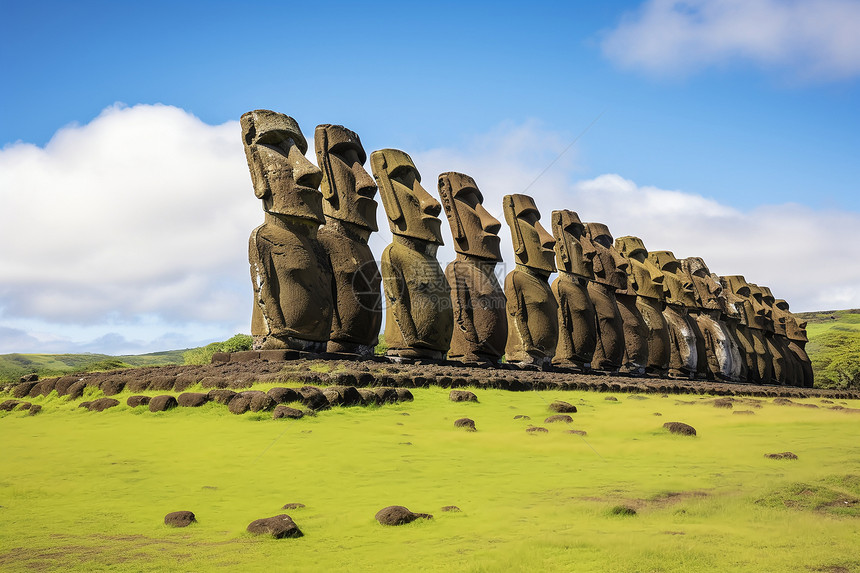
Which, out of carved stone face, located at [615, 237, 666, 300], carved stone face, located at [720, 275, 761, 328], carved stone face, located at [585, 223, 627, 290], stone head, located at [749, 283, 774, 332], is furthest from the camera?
stone head, located at [749, 283, 774, 332]

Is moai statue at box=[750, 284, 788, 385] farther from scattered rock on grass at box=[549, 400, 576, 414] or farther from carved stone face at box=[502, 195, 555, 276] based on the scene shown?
scattered rock on grass at box=[549, 400, 576, 414]

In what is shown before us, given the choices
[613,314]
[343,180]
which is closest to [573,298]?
[613,314]

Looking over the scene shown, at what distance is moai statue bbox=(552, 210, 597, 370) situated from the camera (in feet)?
57.2

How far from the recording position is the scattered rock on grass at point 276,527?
12.1 ft

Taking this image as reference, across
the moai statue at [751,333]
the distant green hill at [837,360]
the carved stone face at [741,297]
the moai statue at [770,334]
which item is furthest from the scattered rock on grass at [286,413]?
the distant green hill at [837,360]

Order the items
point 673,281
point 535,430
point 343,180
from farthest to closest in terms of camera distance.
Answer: point 673,281
point 343,180
point 535,430

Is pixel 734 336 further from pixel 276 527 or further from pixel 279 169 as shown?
pixel 276 527

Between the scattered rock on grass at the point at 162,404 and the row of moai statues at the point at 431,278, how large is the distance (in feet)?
11.7

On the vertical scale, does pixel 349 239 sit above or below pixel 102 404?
above

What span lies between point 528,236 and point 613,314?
4.00m

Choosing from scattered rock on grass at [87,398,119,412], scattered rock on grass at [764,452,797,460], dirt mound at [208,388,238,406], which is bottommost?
scattered rock on grass at [764,452,797,460]

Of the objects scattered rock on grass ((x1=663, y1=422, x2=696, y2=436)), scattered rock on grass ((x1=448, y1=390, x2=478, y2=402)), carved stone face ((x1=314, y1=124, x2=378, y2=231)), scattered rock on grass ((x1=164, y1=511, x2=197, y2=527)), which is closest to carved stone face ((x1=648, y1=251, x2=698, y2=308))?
carved stone face ((x1=314, y1=124, x2=378, y2=231))

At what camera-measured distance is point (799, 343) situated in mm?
34844

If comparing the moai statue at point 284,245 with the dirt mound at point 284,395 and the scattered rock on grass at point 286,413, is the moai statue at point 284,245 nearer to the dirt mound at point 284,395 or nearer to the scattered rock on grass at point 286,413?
the dirt mound at point 284,395
